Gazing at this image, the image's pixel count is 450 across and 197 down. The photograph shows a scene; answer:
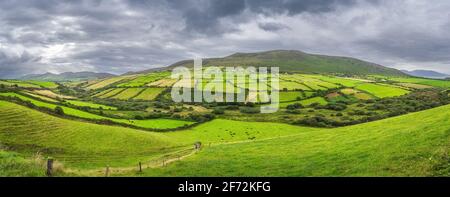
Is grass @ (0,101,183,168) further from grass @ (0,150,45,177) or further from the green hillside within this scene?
grass @ (0,150,45,177)

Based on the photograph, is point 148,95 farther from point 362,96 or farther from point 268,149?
point 268,149

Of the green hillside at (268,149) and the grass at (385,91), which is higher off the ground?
the grass at (385,91)

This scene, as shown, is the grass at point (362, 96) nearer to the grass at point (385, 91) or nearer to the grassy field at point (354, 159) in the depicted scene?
the grass at point (385, 91)

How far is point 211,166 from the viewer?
3394 centimetres

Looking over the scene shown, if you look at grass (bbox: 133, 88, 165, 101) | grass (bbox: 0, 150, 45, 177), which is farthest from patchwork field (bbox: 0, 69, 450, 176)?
grass (bbox: 133, 88, 165, 101)

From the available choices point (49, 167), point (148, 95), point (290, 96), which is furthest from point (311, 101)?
point (49, 167)

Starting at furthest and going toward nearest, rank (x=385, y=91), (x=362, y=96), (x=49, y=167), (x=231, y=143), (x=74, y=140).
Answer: (x=385, y=91)
(x=362, y=96)
(x=74, y=140)
(x=231, y=143)
(x=49, y=167)

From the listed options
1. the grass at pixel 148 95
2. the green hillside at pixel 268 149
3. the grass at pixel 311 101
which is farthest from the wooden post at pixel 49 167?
the grass at pixel 148 95

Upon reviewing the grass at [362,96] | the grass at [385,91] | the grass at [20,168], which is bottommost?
the grass at [20,168]

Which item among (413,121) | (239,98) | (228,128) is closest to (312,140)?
(413,121)

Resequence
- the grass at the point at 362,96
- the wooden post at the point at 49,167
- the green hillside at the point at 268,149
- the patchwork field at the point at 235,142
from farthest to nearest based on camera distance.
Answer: the grass at the point at 362,96 → the patchwork field at the point at 235,142 → the green hillside at the point at 268,149 → the wooden post at the point at 49,167
